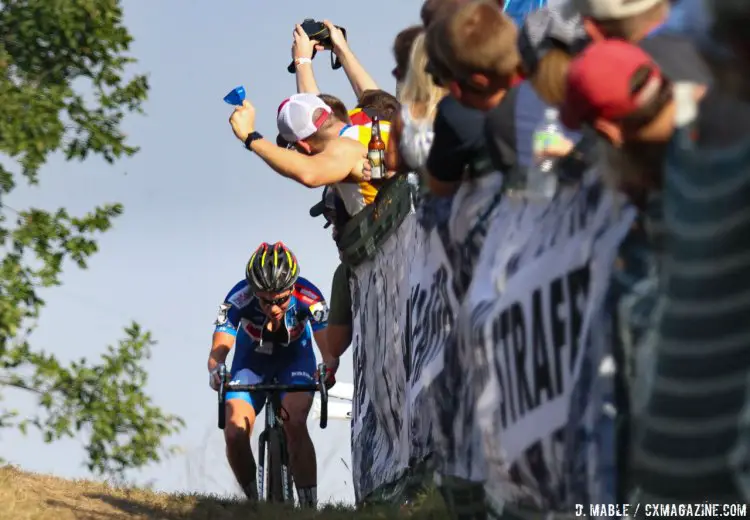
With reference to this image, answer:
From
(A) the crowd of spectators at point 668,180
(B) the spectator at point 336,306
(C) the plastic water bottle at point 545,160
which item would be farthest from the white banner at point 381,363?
(A) the crowd of spectators at point 668,180

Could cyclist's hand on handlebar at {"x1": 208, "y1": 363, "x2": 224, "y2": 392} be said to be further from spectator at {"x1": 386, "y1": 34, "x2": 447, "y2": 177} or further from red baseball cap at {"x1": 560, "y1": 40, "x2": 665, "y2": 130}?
red baseball cap at {"x1": 560, "y1": 40, "x2": 665, "y2": 130}

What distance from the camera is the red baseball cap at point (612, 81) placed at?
3738 millimetres

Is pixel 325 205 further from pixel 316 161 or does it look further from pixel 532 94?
pixel 532 94

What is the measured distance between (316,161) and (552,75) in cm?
386

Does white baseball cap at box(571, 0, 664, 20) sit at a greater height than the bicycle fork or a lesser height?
greater

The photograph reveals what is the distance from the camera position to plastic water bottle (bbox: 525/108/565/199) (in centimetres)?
475

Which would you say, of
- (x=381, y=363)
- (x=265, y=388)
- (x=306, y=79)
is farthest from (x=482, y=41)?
(x=265, y=388)

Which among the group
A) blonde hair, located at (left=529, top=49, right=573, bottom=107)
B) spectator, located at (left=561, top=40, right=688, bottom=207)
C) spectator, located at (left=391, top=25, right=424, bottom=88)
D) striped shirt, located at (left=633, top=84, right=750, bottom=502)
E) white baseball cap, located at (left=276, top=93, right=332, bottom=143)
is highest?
white baseball cap, located at (left=276, top=93, right=332, bottom=143)

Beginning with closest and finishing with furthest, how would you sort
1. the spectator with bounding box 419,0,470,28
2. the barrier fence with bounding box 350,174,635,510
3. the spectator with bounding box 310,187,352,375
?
the barrier fence with bounding box 350,174,635,510 < the spectator with bounding box 419,0,470,28 < the spectator with bounding box 310,187,352,375

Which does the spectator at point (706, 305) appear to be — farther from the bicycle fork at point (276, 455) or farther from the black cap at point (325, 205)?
the bicycle fork at point (276, 455)

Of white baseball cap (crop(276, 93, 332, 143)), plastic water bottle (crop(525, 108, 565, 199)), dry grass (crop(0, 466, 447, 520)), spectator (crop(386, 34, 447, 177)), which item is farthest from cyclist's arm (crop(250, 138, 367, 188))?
plastic water bottle (crop(525, 108, 565, 199))

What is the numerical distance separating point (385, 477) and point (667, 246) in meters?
5.26

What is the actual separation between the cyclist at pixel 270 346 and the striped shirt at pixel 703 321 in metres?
6.92

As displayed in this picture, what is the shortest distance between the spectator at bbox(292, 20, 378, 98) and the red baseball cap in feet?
21.5
